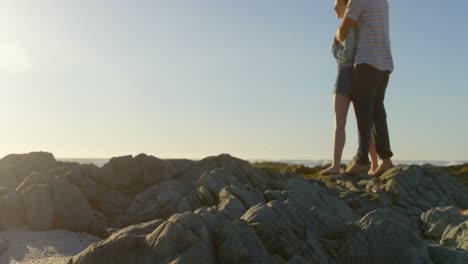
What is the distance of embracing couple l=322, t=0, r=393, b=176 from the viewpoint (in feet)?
28.3

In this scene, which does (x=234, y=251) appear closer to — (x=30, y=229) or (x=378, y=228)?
(x=378, y=228)

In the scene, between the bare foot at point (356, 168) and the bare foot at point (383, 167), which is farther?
the bare foot at point (383, 167)

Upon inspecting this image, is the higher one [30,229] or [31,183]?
[31,183]

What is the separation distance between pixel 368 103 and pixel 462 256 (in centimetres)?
449

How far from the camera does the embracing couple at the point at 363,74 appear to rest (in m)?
8.62

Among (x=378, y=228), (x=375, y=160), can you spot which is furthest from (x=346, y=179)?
(x=378, y=228)

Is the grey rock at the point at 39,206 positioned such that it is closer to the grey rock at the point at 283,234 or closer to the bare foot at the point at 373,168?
the grey rock at the point at 283,234

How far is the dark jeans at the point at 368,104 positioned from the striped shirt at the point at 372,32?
142 millimetres

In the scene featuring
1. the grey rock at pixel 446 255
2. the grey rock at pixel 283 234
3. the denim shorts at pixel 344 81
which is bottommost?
the grey rock at pixel 446 255

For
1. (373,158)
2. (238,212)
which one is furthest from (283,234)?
(373,158)

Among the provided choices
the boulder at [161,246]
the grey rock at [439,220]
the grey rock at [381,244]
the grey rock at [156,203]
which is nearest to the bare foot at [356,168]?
the grey rock at [439,220]

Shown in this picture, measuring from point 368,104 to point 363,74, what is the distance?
47 cm

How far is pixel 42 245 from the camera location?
5.36m

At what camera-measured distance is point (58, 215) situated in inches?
243
